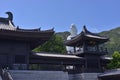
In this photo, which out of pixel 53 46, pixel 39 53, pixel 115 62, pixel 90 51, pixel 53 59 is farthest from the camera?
pixel 53 46

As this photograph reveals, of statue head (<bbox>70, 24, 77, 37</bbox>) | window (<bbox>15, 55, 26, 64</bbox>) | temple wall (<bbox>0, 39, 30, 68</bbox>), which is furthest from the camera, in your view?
statue head (<bbox>70, 24, 77, 37</bbox>)

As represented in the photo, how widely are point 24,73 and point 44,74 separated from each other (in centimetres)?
208

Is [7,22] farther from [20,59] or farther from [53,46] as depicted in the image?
[53,46]

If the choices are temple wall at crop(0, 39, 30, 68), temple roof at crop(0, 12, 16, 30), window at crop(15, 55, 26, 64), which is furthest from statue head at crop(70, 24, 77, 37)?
window at crop(15, 55, 26, 64)

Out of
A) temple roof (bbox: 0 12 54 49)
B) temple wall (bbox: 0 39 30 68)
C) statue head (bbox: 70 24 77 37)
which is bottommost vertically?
temple wall (bbox: 0 39 30 68)

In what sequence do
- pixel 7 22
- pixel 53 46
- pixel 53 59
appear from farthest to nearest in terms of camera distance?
pixel 53 46
pixel 53 59
pixel 7 22

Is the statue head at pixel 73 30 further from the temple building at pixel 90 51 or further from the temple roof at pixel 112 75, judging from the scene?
the temple roof at pixel 112 75

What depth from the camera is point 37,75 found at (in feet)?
74.9

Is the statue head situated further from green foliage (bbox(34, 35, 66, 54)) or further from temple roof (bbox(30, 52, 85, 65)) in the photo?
temple roof (bbox(30, 52, 85, 65))

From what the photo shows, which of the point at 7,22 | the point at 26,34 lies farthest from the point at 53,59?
the point at 26,34

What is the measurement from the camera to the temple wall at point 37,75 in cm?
2181

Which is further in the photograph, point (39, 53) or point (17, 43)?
point (39, 53)

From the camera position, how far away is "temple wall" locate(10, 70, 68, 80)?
71.6 ft

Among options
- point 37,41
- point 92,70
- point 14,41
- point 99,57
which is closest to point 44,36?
point 37,41
